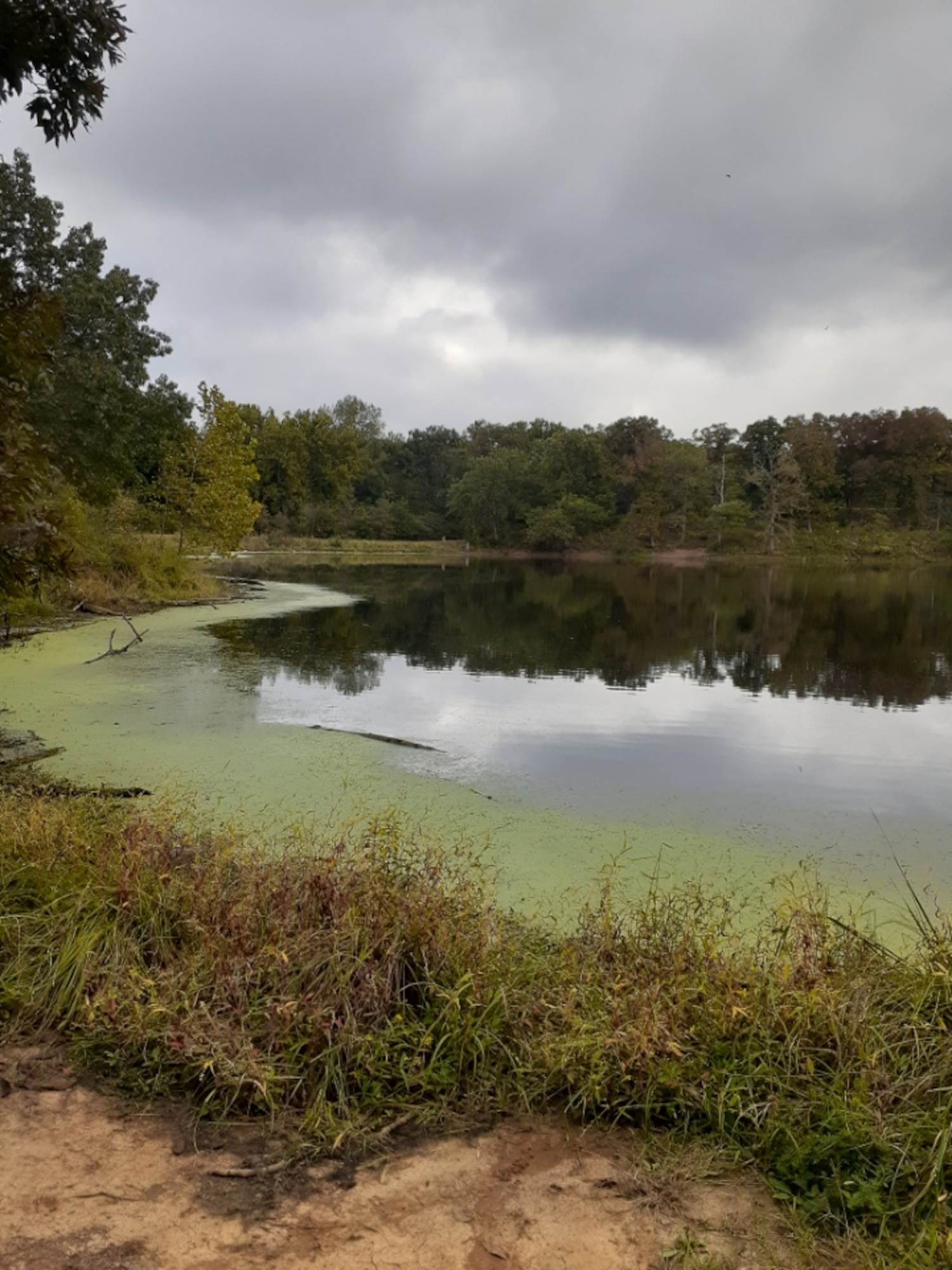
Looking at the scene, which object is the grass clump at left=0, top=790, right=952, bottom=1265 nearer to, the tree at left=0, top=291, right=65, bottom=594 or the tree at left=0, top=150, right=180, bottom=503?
the tree at left=0, top=291, right=65, bottom=594

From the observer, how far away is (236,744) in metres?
7.50

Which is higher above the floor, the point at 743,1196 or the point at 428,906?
the point at 428,906

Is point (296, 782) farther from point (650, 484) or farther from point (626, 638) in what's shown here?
point (650, 484)

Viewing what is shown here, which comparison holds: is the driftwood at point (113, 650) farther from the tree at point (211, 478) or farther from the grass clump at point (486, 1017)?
the tree at point (211, 478)

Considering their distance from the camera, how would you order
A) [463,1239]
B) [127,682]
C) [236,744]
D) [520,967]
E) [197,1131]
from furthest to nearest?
[127,682]
[236,744]
[520,967]
[197,1131]
[463,1239]

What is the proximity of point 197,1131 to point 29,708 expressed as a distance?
705 centimetres

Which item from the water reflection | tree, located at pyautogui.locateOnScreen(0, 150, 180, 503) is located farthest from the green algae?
tree, located at pyautogui.locateOnScreen(0, 150, 180, 503)

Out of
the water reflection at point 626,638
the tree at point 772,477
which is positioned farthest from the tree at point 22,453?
the tree at point 772,477

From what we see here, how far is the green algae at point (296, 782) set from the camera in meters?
5.02

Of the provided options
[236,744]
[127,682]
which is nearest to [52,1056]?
[236,744]

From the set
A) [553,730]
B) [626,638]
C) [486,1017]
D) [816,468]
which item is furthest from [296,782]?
[816,468]

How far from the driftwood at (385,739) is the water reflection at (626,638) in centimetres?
208

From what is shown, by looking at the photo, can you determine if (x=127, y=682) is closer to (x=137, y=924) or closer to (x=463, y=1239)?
(x=137, y=924)

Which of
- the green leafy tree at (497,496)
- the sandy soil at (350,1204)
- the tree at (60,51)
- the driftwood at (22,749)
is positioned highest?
the green leafy tree at (497,496)
